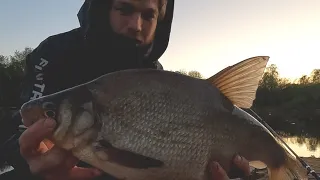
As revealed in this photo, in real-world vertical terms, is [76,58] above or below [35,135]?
above

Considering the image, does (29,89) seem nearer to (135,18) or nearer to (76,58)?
(76,58)

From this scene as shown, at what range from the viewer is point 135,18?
3.22 m

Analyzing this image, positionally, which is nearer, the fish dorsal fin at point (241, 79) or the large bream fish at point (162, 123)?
the large bream fish at point (162, 123)

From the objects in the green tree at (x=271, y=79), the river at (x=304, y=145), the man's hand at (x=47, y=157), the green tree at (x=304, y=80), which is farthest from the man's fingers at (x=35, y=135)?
the green tree at (x=304, y=80)

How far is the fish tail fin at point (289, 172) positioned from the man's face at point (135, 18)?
1.50 meters

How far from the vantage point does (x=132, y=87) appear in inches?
81.2

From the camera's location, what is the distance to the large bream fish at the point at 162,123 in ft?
6.30

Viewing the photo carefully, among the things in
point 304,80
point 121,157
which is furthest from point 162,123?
point 304,80

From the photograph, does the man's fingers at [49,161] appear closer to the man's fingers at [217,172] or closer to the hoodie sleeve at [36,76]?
the man's fingers at [217,172]

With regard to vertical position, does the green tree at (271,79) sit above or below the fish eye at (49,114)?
above

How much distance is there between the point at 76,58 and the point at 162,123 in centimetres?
162

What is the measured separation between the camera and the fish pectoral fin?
6.27 feet

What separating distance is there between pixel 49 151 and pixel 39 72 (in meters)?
1.43

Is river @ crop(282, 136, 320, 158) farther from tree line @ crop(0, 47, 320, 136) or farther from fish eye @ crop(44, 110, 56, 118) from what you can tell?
fish eye @ crop(44, 110, 56, 118)
